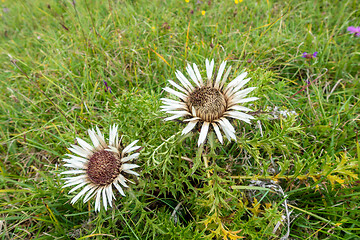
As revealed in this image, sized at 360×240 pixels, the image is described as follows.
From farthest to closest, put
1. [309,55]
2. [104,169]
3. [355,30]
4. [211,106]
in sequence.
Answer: [355,30] < [309,55] < [104,169] < [211,106]

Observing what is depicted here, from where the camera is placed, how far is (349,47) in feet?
8.34

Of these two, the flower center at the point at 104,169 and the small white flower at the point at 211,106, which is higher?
the small white flower at the point at 211,106

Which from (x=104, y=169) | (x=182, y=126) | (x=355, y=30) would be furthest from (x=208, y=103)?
(x=355, y=30)

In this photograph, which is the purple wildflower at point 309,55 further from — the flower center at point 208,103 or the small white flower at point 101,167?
the small white flower at point 101,167

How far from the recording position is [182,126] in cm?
150

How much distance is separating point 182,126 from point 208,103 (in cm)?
25

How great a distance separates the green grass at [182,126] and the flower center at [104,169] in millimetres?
145

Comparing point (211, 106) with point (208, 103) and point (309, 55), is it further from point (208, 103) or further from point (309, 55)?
point (309, 55)

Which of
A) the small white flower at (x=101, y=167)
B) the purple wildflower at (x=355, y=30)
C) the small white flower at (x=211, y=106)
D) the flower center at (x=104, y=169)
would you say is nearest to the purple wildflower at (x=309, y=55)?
the purple wildflower at (x=355, y=30)

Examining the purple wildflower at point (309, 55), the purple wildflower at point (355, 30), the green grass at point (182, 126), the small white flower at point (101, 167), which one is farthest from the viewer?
the purple wildflower at point (355, 30)

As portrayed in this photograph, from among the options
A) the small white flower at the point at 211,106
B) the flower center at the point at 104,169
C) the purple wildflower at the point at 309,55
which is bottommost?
the purple wildflower at the point at 309,55

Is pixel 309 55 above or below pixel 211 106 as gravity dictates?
below

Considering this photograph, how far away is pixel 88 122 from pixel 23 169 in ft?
2.23

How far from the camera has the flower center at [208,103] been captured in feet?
4.38
